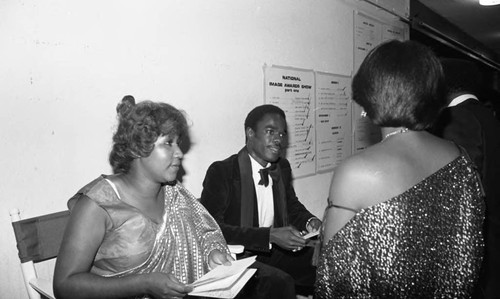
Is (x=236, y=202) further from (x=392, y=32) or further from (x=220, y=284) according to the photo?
(x=392, y=32)

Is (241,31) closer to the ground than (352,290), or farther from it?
farther from it

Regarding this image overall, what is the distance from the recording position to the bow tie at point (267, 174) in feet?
8.29

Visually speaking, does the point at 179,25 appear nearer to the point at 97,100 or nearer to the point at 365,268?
the point at 97,100

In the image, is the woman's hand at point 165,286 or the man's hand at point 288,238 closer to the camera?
the woman's hand at point 165,286

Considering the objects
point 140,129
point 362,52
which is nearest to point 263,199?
point 140,129

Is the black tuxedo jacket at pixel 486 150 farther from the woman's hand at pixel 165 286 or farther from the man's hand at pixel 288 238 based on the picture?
the woman's hand at pixel 165 286

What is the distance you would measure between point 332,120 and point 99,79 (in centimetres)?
238

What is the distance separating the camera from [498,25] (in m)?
7.10

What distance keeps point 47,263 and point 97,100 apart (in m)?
0.79

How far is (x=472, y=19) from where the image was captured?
6.41 m

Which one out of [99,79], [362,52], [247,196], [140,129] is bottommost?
[247,196]

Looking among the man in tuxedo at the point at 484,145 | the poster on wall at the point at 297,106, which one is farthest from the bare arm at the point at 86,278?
the poster on wall at the point at 297,106

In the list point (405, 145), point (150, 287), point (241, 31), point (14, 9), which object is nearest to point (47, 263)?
point (150, 287)

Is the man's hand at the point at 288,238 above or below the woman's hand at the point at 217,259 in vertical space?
below
